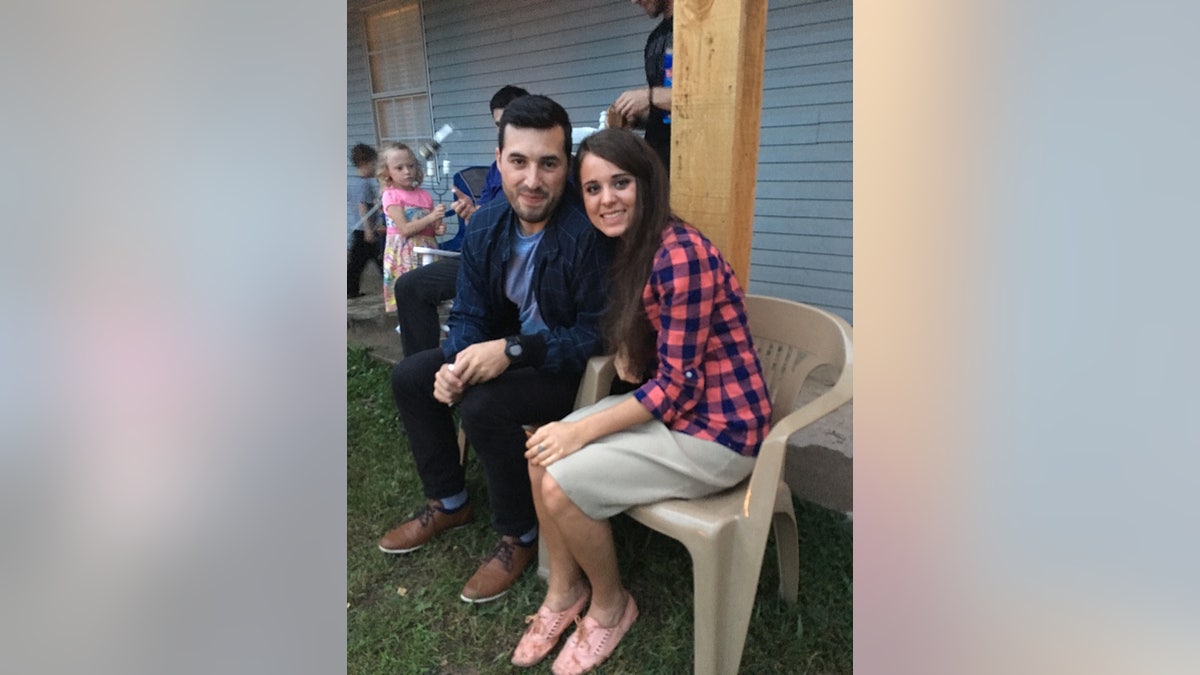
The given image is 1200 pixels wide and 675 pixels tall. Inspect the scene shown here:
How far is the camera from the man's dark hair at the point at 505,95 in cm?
86

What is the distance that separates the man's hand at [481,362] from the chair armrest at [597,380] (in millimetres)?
130

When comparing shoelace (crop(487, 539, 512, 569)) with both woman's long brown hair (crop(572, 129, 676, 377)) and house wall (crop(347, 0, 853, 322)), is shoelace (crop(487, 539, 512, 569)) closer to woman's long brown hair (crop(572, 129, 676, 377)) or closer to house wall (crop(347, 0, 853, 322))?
woman's long brown hair (crop(572, 129, 676, 377))

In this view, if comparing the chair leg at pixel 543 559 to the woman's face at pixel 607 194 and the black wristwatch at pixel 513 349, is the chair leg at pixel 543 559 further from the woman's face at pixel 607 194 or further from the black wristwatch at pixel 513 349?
the woman's face at pixel 607 194

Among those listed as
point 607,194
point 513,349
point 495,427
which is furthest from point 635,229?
point 495,427

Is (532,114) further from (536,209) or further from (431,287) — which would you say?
(431,287)

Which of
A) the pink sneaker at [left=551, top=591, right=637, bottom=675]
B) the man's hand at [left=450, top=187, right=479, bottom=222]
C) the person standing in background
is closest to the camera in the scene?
the person standing in background

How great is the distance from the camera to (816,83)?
1.32m

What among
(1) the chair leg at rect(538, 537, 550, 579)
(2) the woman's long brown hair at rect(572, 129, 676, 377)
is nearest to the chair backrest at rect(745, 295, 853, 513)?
(2) the woman's long brown hair at rect(572, 129, 676, 377)

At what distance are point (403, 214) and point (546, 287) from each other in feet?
0.78

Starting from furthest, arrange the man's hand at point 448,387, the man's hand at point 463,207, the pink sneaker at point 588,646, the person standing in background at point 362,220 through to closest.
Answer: the man's hand at point 448,387, the man's hand at point 463,207, the pink sneaker at point 588,646, the person standing in background at point 362,220

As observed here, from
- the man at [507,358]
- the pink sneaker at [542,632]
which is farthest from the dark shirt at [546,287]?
the pink sneaker at [542,632]

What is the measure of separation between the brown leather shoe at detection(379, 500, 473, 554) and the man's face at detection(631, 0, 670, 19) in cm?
79

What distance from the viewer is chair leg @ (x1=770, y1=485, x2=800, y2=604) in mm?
995
